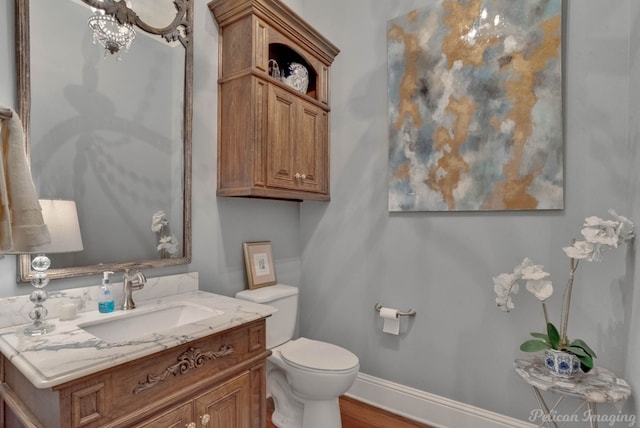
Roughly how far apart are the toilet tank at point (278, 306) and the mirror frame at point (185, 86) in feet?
1.49

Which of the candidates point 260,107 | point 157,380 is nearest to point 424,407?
point 157,380

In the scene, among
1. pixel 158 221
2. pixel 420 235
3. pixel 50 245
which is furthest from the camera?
pixel 420 235

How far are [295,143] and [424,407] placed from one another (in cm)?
185

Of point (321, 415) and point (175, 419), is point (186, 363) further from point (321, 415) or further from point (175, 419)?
point (321, 415)

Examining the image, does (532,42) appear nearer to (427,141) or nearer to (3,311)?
(427,141)

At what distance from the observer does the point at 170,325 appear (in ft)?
4.95

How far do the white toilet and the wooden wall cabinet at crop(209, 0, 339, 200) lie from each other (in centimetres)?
69

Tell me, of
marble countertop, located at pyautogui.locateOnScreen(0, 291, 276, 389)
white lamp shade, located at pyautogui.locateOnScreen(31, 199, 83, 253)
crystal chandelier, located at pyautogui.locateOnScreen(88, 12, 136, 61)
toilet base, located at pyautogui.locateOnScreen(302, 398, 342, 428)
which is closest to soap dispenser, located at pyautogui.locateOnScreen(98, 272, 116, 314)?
marble countertop, located at pyautogui.locateOnScreen(0, 291, 276, 389)

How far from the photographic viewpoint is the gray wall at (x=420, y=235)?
5.09ft

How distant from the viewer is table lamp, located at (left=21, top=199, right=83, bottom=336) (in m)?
1.15

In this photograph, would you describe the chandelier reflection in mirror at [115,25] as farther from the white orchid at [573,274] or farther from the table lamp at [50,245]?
the white orchid at [573,274]

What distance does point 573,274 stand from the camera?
1564 mm

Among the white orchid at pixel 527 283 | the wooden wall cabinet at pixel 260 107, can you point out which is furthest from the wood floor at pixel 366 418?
the wooden wall cabinet at pixel 260 107

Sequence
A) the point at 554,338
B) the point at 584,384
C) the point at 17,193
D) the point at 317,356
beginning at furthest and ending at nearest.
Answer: the point at 317,356, the point at 554,338, the point at 584,384, the point at 17,193
